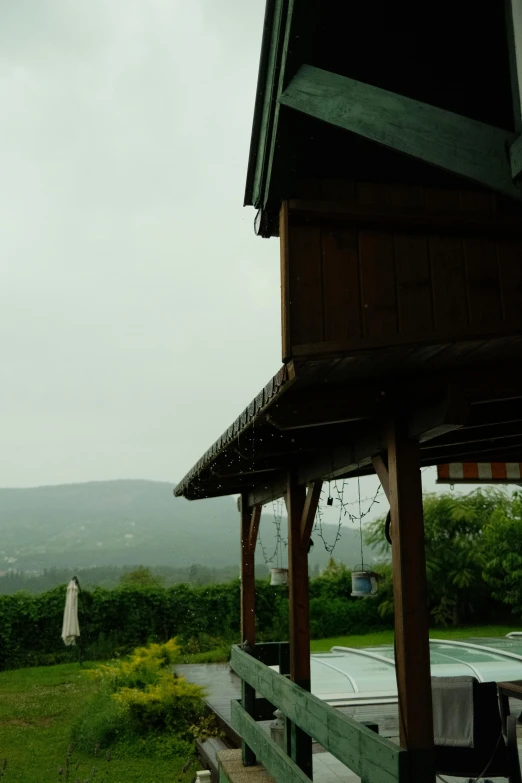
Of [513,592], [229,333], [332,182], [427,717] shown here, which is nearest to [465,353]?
[332,182]

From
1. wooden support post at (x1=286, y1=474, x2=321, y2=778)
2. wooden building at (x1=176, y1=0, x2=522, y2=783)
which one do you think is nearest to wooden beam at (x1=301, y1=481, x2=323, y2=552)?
wooden support post at (x1=286, y1=474, x2=321, y2=778)

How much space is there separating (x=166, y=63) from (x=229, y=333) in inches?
4390

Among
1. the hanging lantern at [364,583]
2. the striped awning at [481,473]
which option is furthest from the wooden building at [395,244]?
the striped awning at [481,473]

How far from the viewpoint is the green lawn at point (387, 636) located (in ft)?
50.5

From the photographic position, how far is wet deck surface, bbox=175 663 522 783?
18.9ft

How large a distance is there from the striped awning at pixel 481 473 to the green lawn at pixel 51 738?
4150 millimetres

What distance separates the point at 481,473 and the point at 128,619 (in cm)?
1003

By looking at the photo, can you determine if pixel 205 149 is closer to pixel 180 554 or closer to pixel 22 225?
pixel 22 225

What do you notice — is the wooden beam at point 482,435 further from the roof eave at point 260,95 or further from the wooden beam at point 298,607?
the roof eave at point 260,95

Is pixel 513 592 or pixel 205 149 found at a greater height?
pixel 205 149

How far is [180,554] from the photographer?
509 feet

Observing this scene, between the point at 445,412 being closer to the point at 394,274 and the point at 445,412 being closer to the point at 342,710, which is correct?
the point at 394,274

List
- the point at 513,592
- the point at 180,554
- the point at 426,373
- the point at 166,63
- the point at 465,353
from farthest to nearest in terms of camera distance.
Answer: the point at 180,554 → the point at 166,63 → the point at 513,592 → the point at 426,373 → the point at 465,353

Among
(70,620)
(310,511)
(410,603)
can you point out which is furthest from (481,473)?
(70,620)
